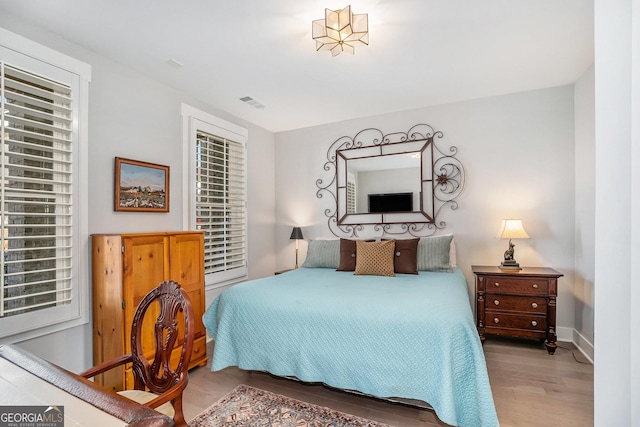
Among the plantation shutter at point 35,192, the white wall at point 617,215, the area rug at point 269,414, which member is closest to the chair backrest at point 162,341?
the area rug at point 269,414

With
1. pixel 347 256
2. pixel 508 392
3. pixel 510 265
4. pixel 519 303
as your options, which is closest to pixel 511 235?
pixel 510 265

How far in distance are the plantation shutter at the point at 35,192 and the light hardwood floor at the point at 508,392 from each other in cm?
130

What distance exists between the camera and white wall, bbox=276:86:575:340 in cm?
340

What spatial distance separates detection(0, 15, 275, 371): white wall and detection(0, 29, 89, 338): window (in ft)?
0.33

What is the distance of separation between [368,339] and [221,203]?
253 centimetres

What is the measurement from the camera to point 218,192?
3828 mm

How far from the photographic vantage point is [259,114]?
4102 millimetres

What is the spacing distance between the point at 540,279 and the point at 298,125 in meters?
3.44

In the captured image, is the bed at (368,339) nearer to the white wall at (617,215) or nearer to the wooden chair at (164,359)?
the wooden chair at (164,359)

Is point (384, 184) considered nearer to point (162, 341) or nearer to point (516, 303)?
point (516, 303)

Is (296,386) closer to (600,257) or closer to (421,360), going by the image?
(421,360)

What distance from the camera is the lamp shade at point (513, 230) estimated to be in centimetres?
327

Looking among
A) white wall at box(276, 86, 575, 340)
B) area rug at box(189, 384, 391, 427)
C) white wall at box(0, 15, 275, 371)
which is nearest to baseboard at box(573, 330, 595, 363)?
white wall at box(276, 86, 575, 340)

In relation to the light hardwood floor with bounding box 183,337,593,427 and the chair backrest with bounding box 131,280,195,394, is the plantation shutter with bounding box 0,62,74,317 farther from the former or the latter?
the light hardwood floor with bounding box 183,337,593,427
